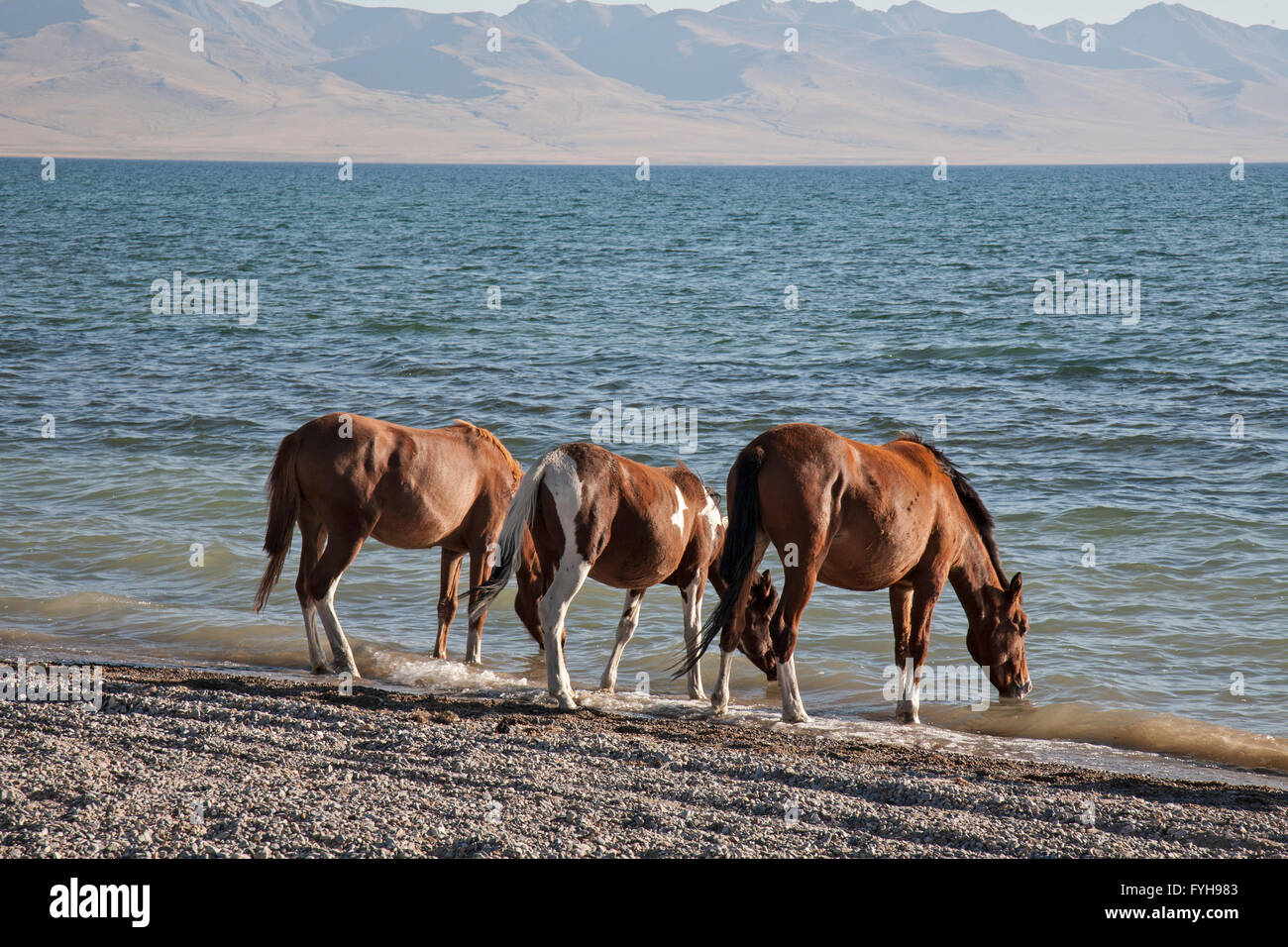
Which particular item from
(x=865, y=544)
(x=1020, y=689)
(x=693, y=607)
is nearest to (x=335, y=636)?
(x=693, y=607)

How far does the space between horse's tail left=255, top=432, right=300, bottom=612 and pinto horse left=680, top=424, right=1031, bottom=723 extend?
116 inches

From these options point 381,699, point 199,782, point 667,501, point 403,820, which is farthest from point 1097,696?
point 199,782

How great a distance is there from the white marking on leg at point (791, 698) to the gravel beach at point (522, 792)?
0.95 ft

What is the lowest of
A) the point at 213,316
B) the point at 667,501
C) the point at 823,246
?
the point at 667,501

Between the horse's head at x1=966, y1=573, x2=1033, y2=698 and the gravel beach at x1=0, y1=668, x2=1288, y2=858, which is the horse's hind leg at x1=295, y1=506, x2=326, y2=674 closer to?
the gravel beach at x1=0, y1=668, x2=1288, y2=858

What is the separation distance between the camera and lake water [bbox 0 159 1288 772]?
365 inches

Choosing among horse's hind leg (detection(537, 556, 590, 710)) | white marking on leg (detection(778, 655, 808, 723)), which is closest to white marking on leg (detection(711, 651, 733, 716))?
white marking on leg (detection(778, 655, 808, 723))

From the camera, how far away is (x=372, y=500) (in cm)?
798

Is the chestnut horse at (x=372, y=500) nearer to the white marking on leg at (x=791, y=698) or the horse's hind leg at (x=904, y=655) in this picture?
the white marking on leg at (x=791, y=698)

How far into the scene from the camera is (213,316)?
1190 inches

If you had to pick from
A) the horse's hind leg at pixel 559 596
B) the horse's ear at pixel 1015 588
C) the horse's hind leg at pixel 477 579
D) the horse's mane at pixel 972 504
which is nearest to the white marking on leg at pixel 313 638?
the horse's hind leg at pixel 477 579

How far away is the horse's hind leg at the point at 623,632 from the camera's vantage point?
8180mm
